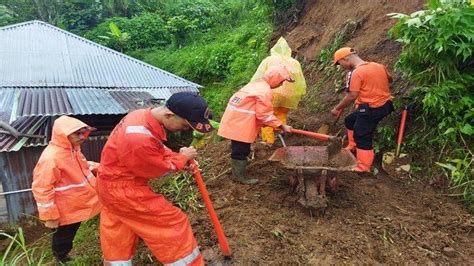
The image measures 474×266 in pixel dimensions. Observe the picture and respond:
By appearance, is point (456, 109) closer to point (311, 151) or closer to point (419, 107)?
point (419, 107)

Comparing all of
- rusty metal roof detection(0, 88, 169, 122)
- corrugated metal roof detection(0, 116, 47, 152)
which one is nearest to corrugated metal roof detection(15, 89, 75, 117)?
rusty metal roof detection(0, 88, 169, 122)

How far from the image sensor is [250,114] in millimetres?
4098

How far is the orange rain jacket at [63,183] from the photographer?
335cm

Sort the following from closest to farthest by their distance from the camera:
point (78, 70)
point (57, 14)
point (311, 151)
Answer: point (311, 151)
point (78, 70)
point (57, 14)

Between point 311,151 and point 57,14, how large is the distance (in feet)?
63.5

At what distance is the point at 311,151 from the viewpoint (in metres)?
4.37

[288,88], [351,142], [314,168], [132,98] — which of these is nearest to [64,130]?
[314,168]

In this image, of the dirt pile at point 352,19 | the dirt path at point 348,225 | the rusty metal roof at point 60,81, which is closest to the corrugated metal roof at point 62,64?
the rusty metal roof at point 60,81

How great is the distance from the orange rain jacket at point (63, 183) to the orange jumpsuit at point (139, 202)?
32.5 inches

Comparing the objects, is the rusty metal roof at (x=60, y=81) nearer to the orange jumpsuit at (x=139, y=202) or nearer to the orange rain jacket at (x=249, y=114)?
the orange rain jacket at (x=249, y=114)

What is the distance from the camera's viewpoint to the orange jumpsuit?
2643 mm

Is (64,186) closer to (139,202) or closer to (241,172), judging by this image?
(139,202)

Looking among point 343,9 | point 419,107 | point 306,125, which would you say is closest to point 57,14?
point 343,9

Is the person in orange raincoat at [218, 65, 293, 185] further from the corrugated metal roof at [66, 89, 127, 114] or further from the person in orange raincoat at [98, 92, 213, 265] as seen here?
the corrugated metal roof at [66, 89, 127, 114]
